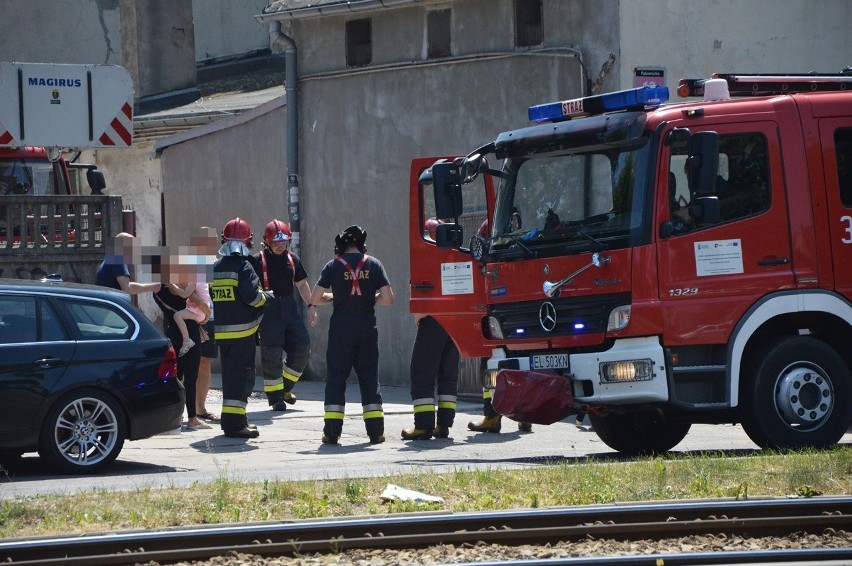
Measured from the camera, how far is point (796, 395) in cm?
1080

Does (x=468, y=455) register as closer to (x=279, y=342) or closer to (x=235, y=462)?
(x=235, y=462)

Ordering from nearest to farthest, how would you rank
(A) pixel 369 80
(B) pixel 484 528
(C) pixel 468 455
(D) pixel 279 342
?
(B) pixel 484 528 < (C) pixel 468 455 < (D) pixel 279 342 < (A) pixel 369 80

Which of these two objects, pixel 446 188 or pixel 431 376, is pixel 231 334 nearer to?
pixel 431 376

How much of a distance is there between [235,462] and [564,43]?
8.10 metres

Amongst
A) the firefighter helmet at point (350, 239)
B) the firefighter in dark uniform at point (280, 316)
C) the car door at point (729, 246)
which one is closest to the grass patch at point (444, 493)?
the car door at point (729, 246)

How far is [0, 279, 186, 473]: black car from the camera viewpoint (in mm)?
10586

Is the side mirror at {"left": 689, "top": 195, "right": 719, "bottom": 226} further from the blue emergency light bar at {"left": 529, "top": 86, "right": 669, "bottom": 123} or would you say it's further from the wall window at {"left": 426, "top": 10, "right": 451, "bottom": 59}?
the wall window at {"left": 426, "top": 10, "right": 451, "bottom": 59}

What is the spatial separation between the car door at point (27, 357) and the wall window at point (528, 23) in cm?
885

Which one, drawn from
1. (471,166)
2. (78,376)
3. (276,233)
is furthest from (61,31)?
(78,376)

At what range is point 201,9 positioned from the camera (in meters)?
34.6

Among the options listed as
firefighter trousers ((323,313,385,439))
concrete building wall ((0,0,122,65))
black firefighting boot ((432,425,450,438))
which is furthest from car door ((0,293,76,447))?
concrete building wall ((0,0,122,65))

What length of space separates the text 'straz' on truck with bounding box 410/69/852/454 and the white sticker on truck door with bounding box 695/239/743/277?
11 mm

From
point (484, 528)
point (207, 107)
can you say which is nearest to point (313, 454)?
point (484, 528)

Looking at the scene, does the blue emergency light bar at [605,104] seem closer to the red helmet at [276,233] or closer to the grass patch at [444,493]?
the grass patch at [444,493]
